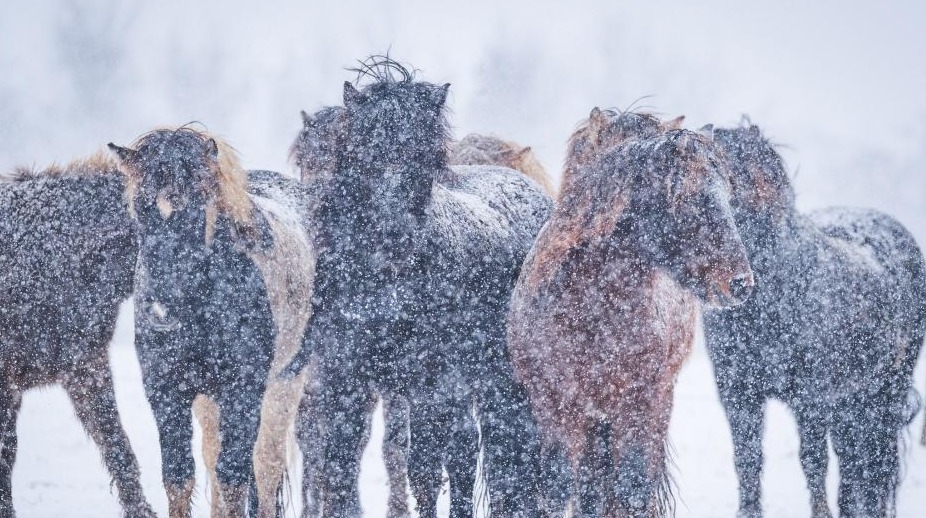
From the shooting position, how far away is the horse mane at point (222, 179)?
3.03 metres

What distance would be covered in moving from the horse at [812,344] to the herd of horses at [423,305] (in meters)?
0.02

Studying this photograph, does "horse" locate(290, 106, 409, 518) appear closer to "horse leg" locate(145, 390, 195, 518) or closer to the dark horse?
the dark horse

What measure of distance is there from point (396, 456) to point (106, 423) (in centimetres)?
158

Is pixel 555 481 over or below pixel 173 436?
below

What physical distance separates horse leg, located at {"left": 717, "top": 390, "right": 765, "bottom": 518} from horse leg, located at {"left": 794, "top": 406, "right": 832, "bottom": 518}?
9.1 inches

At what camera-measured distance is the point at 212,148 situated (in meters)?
3.12

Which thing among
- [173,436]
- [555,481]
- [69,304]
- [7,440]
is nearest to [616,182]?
[555,481]

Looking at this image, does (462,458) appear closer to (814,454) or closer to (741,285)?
(741,285)

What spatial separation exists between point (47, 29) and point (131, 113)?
4.52m

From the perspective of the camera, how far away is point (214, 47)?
102 feet

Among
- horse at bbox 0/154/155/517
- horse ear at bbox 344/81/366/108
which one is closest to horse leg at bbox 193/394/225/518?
horse at bbox 0/154/155/517

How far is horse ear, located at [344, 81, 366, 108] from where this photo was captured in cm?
284

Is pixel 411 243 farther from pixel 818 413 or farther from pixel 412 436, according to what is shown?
pixel 818 413

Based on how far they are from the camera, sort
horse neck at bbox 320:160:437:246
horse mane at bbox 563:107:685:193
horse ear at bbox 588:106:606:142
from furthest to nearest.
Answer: horse ear at bbox 588:106:606:142, horse mane at bbox 563:107:685:193, horse neck at bbox 320:160:437:246
